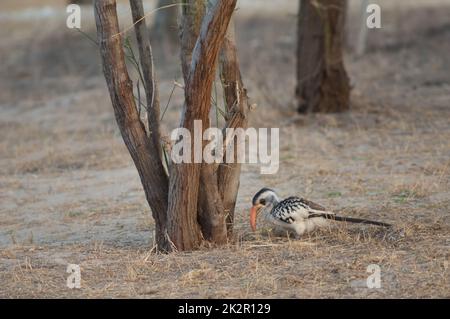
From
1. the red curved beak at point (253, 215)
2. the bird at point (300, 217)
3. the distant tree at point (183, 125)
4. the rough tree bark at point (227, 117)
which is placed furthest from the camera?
the red curved beak at point (253, 215)

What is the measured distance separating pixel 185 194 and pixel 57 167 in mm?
4519

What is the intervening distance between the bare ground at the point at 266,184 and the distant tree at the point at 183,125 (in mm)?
252

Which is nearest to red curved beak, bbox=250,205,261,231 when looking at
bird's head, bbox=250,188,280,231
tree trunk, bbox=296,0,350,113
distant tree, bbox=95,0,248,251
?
bird's head, bbox=250,188,280,231

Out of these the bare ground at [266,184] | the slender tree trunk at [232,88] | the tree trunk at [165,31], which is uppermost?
the tree trunk at [165,31]

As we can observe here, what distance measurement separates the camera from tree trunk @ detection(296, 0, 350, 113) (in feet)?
39.0

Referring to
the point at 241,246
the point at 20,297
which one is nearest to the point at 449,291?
the point at 241,246

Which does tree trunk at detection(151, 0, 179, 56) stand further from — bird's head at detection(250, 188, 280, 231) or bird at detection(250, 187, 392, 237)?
bird at detection(250, 187, 392, 237)

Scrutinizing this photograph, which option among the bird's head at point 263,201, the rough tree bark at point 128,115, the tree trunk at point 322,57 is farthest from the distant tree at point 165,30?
the rough tree bark at point 128,115

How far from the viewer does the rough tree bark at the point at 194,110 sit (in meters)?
6.14

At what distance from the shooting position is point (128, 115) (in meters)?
6.66

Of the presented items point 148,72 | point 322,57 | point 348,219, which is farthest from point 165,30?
point 348,219

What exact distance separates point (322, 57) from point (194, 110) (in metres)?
5.82

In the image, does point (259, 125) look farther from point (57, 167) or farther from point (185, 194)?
point (185, 194)

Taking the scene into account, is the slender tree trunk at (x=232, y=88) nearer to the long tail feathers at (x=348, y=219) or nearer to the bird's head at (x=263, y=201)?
the bird's head at (x=263, y=201)
